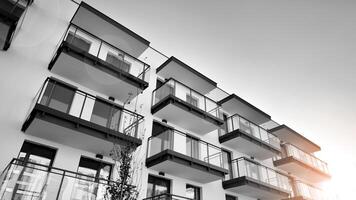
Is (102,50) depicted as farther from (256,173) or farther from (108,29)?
(256,173)

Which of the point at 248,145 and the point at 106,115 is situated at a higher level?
the point at 248,145

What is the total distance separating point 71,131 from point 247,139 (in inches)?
428

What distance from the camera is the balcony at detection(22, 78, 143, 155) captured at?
858cm

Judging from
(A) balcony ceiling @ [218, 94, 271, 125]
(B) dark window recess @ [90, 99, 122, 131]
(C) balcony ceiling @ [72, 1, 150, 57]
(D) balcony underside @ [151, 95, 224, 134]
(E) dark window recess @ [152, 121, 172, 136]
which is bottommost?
(B) dark window recess @ [90, 99, 122, 131]

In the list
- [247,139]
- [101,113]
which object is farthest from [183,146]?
[247,139]

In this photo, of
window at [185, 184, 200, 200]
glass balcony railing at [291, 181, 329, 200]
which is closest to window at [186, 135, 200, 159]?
window at [185, 184, 200, 200]

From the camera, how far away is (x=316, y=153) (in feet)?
84.8

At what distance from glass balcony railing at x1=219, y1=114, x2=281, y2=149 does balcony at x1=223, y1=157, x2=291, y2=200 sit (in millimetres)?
2078

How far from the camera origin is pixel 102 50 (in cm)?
1253

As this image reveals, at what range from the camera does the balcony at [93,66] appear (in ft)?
34.3

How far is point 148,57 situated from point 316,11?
9380 millimetres

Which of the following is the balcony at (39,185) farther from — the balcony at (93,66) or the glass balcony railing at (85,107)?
the balcony at (93,66)

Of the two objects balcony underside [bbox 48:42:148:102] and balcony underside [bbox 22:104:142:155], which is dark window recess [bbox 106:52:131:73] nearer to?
balcony underside [bbox 48:42:148:102]

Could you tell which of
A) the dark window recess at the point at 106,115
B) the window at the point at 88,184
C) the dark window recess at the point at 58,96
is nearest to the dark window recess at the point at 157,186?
the window at the point at 88,184
